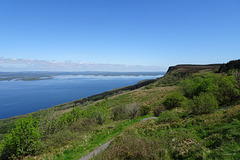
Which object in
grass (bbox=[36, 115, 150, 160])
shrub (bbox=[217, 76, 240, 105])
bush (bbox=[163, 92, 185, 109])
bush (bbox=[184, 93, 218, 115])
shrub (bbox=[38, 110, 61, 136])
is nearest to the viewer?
grass (bbox=[36, 115, 150, 160])

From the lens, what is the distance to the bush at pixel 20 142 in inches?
398

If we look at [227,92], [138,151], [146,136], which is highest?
[227,92]

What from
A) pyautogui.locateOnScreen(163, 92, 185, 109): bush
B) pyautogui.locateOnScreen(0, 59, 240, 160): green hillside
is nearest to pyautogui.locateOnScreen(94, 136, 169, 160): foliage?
pyautogui.locateOnScreen(0, 59, 240, 160): green hillside

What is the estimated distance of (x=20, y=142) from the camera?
10.5m

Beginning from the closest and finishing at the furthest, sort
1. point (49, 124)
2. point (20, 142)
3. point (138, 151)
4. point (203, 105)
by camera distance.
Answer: point (138, 151), point (20, 142), point (203, 105), point (49, 124)

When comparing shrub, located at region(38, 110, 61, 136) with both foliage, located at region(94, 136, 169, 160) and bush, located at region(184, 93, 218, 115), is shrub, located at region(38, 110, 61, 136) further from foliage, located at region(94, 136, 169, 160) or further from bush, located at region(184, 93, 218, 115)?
bush, located at region(184, 93, 218, 115)

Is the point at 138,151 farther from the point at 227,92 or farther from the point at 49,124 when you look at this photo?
the point at 227,92

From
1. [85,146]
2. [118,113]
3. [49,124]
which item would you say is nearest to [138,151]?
[85,146]

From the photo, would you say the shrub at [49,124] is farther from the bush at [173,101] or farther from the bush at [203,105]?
the bush at [173,101]

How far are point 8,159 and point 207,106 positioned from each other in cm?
1913

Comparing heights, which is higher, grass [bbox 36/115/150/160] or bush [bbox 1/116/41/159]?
bush [bbox 1/116/41/159]

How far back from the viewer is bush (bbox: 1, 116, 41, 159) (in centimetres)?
1011

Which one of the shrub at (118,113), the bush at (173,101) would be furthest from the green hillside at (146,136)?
the bush at (173,101)

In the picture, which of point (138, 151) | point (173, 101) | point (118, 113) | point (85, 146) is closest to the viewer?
point (138, 151)
